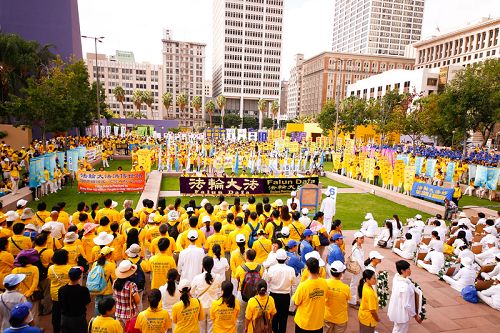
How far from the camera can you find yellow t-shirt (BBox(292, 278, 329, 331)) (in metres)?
4.49

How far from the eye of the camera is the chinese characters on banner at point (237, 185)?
17031 mm

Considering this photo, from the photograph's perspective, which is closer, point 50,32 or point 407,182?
point 407,182

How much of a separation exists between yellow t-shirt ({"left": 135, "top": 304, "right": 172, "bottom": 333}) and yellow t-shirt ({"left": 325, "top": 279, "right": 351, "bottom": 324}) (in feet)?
8.29

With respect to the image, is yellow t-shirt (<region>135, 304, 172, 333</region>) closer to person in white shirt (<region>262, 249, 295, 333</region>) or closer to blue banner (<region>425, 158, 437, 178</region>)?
person in white shirt (<region>262, 249, 295, 333</region>)

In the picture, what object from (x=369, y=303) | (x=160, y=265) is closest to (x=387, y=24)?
(x=369, y=303)

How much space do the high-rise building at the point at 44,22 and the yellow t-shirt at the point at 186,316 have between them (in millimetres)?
44036

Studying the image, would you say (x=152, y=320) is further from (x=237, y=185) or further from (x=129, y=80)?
(x=129, y=80)

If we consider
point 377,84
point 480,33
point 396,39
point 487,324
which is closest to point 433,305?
point 487,324

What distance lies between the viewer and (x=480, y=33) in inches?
2564

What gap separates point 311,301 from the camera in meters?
4.50

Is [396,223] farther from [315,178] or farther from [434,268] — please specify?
[315,178]

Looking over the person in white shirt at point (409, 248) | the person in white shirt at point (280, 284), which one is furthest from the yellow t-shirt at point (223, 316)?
the person in white shirt at point (409, 248)

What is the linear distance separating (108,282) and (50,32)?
150ft

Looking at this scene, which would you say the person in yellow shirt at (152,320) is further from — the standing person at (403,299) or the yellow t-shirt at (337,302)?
the standing person at (403,299)
